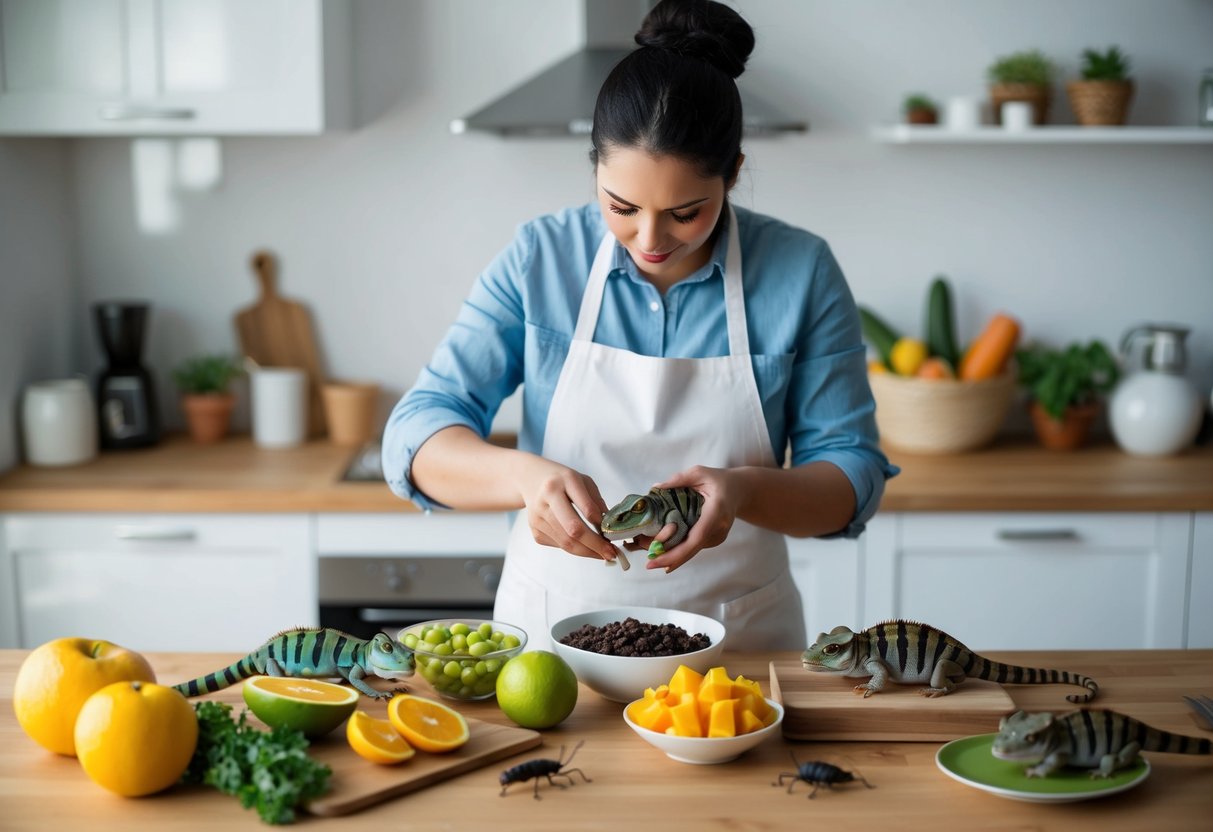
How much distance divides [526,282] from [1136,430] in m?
1.86

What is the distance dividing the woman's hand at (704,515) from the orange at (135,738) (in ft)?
1.80

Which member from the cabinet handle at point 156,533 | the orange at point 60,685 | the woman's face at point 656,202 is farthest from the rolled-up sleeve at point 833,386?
the cabinet handle at point 156,533

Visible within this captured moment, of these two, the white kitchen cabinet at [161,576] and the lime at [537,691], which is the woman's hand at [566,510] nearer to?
the lime at [537,691]

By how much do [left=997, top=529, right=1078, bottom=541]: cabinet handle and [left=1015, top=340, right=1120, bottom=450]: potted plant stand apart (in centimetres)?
45

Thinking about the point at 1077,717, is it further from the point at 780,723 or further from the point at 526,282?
the point at 526,282

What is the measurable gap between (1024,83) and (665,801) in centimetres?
235

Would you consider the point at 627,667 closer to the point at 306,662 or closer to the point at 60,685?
the point at 306,662

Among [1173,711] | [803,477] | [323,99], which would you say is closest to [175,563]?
[323,99]

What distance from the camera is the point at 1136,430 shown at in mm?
3078

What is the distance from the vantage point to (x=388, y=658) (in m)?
1.44

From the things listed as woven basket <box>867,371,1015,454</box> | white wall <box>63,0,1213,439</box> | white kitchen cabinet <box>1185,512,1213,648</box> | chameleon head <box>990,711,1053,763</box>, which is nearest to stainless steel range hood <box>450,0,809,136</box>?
white wall <box>63,0,1213,439</box>

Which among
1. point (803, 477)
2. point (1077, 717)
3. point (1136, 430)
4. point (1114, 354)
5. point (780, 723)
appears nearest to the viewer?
point (1077, 717)

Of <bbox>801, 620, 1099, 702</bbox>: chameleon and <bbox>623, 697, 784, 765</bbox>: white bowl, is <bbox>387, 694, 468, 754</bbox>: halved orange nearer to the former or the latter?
<bbox>623, 697, 784, 765</bbox>: white bowl

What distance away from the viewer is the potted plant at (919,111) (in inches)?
120
